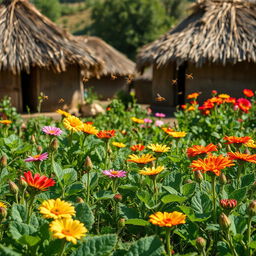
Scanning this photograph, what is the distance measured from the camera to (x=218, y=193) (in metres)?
1.87

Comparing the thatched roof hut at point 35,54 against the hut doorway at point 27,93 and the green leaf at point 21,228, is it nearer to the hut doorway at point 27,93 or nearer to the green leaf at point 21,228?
the hut doorway at point 27,93

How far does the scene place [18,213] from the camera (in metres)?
1.50

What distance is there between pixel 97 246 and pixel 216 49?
7.96 metres

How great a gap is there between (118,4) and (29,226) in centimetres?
2308

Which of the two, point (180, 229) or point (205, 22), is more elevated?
point (205, 22)

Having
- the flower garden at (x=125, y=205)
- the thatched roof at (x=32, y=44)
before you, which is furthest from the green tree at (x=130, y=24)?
the flower garden at (x=125, y=205)

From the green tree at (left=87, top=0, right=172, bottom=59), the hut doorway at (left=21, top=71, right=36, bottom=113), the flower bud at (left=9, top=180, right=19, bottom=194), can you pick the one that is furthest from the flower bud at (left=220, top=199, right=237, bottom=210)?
the green tree at (left=87, top=0, right=172, bottom=59)

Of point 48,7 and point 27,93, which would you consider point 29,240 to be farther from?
point 48,7

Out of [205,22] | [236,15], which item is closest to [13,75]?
[205,22]

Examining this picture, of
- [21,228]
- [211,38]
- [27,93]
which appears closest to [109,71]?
[27,93]

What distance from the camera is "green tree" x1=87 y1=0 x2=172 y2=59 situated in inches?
909

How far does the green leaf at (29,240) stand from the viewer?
4.21 feet

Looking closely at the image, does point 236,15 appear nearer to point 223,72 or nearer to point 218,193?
point 223,72

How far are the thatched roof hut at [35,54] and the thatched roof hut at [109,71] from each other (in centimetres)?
653
